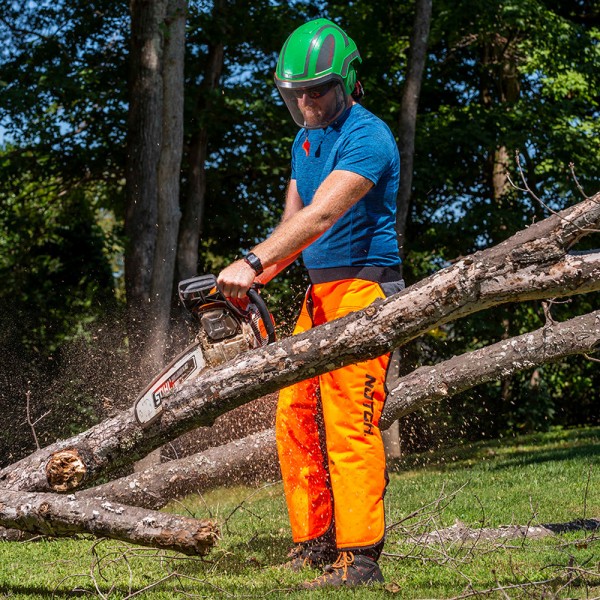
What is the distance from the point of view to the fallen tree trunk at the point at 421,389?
531cm

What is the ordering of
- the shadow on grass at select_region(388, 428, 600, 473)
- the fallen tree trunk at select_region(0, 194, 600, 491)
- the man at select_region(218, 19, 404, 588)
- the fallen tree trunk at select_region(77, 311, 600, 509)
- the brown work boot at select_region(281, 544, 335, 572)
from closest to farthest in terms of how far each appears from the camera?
the fallen tree trunk at select_region(0, 194, 600, 491) → the man at select_region(218, 19, 404, 588) → the brown work boot at select_region(281, 544, 335, 572) → the fallen tree trunk at select_region(77, 311, 600, 509) → the shadow on grass at select_region(388, 428, 600, 473)

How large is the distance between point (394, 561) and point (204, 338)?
5.10 feet

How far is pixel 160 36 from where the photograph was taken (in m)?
10.2

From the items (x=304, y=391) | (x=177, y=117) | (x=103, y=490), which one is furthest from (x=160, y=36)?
(x=304, y=391)

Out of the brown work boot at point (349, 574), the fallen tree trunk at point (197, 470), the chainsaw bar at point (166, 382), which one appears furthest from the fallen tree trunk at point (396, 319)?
the fallen tree trunk at point (197, 470)

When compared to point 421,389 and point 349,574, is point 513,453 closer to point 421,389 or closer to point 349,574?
point 421,389

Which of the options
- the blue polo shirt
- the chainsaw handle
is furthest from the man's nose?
the chainsaw handle

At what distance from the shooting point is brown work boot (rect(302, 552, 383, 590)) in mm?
3654

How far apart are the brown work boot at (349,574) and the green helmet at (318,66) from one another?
6.01 feet

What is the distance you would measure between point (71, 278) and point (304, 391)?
8.83 meters

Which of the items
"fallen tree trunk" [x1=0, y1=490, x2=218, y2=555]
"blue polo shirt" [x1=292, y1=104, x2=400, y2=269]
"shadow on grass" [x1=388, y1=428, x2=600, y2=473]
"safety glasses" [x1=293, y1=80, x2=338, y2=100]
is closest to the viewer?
"fallen tree trunk" [x1=0, y1=490, x2=218, y2=555]

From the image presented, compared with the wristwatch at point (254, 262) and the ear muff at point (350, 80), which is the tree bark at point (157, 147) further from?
the wristwatch at point (254, 262)

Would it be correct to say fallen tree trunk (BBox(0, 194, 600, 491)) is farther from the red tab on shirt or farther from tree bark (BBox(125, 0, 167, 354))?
tree bark (BBox(125, 0, 167, 354))

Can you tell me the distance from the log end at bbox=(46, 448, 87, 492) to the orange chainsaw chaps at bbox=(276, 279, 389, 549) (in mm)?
977
